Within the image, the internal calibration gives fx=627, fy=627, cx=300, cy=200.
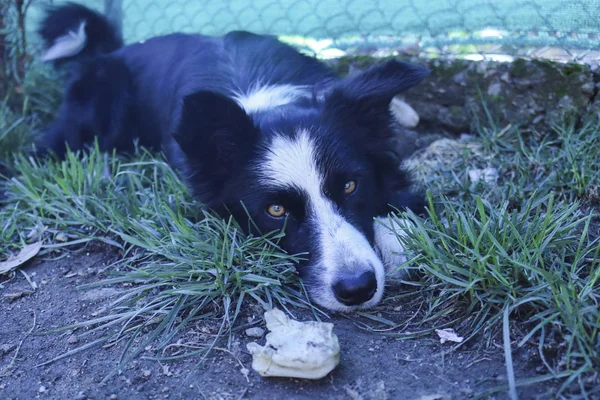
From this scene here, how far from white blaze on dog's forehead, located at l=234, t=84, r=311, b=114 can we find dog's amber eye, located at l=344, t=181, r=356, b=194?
74cm

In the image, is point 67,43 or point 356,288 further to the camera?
point 67,43

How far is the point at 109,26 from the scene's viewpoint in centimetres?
534

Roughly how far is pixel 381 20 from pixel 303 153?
203cm

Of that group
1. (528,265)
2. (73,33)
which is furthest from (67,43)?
(528,265)

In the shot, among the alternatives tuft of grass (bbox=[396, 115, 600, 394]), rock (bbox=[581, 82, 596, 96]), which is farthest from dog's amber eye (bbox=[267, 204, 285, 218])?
rock (bbox=[581, 82, 596, 96])

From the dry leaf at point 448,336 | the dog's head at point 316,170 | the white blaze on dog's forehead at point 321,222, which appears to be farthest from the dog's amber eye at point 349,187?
the dry leaf at point 448,336

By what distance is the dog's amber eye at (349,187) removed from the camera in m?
3.13

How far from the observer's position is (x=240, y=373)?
2.46 meters

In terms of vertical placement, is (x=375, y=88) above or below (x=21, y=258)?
above

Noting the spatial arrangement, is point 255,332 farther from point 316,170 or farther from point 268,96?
point 268,96

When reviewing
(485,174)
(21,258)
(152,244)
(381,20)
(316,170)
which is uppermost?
(381,20)

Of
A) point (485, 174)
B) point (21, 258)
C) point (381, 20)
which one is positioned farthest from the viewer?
point (381, 20)

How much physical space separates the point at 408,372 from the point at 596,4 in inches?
108

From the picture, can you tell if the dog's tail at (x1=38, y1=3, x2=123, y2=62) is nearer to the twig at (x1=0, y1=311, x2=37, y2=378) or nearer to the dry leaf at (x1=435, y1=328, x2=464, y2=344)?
the twig at (x1=0, y1=311, x2=37, y2=378)
